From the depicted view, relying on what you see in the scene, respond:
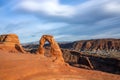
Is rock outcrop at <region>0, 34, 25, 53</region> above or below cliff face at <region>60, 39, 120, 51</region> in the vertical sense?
above

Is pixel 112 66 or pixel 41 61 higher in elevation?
pixel 41 61

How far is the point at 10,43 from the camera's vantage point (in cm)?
4156

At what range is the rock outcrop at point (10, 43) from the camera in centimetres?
3878

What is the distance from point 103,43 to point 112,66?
360 ft

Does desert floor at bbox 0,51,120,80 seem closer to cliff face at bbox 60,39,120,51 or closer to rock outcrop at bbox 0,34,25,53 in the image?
rock outcrop at bbox 0,34,25,53

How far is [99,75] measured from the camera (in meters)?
32.1

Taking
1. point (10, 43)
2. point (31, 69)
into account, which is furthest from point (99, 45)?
point (31, 69)

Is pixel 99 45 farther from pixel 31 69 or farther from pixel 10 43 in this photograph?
pixel 31 69

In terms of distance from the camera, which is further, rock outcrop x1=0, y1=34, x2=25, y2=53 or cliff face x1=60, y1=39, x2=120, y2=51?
cliff face x1=60, y1=39, x2=120, y2=51

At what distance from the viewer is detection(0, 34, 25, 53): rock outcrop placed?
127ft

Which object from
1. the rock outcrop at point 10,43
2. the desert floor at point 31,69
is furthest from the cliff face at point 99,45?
the desert floor at point 31,69

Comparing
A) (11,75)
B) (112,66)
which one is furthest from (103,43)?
(11,75)

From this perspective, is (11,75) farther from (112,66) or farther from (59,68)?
(112,66)

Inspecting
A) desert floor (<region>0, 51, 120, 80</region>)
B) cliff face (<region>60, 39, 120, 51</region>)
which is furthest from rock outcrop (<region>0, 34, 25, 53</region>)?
cliff face (<region>60, 39, 120, 51</region>)
